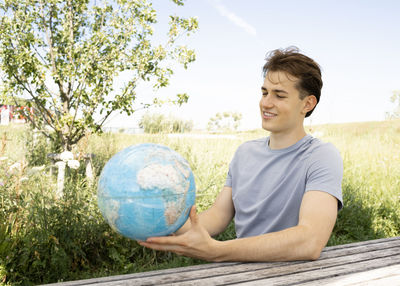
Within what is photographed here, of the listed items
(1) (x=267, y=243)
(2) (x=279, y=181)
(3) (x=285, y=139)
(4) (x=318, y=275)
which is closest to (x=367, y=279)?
(4) (x=318, y=275)

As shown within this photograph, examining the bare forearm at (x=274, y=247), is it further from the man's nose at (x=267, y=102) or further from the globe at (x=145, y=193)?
the man's nose at (x=267, y=102)

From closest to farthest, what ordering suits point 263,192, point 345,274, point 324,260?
point 345,274, point 324,260, point 263,192

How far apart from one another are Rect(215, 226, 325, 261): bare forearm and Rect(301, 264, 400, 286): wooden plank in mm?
189

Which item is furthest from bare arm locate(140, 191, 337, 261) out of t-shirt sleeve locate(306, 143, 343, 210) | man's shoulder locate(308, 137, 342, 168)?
man's shoulder locate(308, 137, 342, 168)

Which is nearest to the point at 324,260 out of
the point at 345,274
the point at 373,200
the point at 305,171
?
the point at 345,274

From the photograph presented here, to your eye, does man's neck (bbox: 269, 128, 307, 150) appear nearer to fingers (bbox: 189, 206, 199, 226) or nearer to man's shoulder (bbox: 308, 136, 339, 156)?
man's shoulder (bbox: 308, 136, 339, 156)

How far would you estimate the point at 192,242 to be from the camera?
5.62 ft

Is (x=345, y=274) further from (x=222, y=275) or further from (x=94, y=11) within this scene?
(x=94, y=11)

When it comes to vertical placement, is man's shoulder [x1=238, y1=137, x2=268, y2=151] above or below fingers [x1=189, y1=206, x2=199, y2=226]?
above

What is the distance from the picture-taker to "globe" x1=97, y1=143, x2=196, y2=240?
166 centimetres

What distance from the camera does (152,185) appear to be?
1665 mm

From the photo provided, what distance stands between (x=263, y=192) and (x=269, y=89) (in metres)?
0.69

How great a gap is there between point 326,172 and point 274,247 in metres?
0.55

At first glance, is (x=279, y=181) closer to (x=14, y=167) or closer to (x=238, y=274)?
(x=238, y=274)
